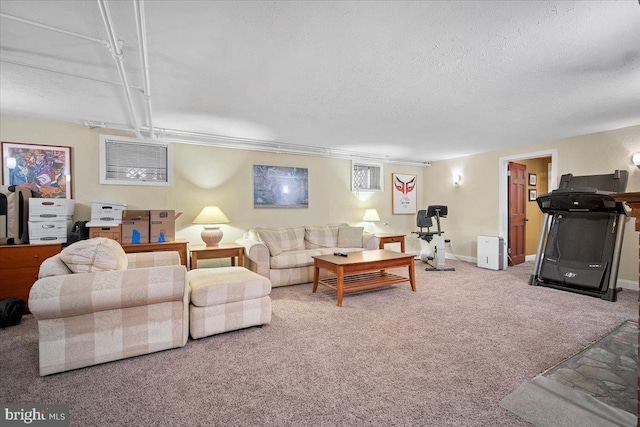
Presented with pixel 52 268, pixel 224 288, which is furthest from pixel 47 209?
pixel 224 288

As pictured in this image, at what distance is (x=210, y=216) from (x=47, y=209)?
1.77 metres

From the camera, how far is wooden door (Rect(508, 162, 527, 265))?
5816 mm

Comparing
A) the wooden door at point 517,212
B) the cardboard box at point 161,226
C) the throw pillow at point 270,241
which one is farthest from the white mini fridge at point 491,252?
the cardboard box at point 161,226

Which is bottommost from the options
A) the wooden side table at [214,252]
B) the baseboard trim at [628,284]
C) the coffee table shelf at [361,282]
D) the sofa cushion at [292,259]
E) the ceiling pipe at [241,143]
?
the baseboard trim at [628,284]

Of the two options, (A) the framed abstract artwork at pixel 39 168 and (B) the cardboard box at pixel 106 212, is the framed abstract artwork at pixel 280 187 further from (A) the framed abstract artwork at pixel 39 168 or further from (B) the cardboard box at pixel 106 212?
(A) the framed abstract artwork at pixel 39 168

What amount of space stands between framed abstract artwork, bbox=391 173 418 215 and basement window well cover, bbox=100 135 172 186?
4658 mm

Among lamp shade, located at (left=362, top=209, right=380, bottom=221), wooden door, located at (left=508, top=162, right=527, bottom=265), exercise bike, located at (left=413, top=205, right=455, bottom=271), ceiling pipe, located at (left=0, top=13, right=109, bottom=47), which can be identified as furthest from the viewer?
lamp shade, located at (left=362, top=209, right=380, bottom=221)

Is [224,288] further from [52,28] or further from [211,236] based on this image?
[52,28]

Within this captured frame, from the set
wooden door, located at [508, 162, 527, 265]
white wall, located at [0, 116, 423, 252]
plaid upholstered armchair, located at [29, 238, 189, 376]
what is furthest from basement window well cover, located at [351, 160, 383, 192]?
plaid upholstered armchair, located at [29, 238, 189, 376]

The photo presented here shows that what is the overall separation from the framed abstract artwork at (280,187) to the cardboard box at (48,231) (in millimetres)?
2506

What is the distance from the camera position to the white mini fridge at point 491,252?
5.32 meters

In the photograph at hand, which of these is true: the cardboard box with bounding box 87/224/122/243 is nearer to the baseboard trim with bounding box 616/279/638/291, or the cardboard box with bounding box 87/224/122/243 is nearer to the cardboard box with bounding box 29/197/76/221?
the cardboard box with bounding box 29/197/76/221

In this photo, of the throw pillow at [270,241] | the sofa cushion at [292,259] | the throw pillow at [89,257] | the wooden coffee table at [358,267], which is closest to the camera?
the throw pillow at [89,257]

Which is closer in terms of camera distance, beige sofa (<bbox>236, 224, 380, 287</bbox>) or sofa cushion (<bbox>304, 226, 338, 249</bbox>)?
beige sofa (<bbox>236, 224, 380, 287</bbox>)
